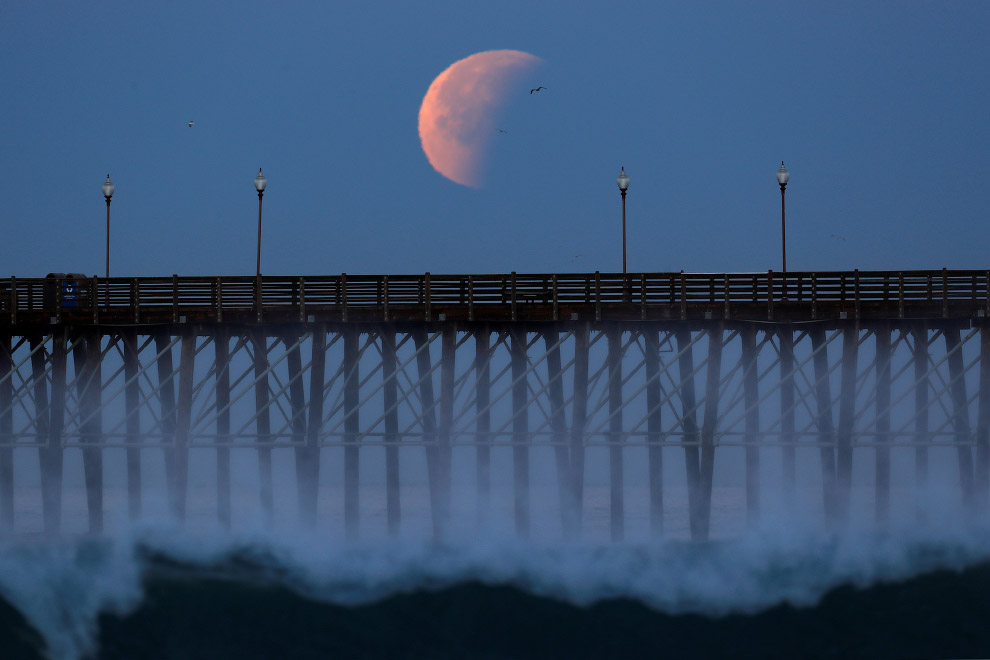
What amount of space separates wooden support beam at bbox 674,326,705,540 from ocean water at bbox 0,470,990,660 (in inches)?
31.2

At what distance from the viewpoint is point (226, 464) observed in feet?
138

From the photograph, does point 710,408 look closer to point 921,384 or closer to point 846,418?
point 846,418

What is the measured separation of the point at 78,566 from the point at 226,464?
16.2 feet

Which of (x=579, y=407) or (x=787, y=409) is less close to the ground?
(x=579, y=407)

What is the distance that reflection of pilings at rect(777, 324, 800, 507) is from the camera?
133 feet

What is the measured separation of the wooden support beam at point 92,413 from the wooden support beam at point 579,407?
12.9 metres

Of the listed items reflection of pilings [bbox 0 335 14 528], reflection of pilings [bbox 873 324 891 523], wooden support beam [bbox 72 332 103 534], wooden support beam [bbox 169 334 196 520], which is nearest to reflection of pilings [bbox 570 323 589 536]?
reflection of pilings [bbox 873 324 891 523]

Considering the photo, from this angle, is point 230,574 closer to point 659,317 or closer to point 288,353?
point 288,353

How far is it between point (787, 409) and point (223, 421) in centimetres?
1615

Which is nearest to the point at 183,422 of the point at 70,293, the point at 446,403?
the point at 70,293

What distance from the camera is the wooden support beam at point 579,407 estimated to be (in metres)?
39.1

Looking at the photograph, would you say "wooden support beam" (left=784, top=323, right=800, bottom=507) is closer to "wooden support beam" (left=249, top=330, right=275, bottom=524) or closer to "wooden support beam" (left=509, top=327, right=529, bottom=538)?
"wooden support beam" (left=509, top=327, right=529, bottom=538)

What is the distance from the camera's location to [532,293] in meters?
40.0

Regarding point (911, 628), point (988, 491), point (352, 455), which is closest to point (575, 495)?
point (352, 455)
